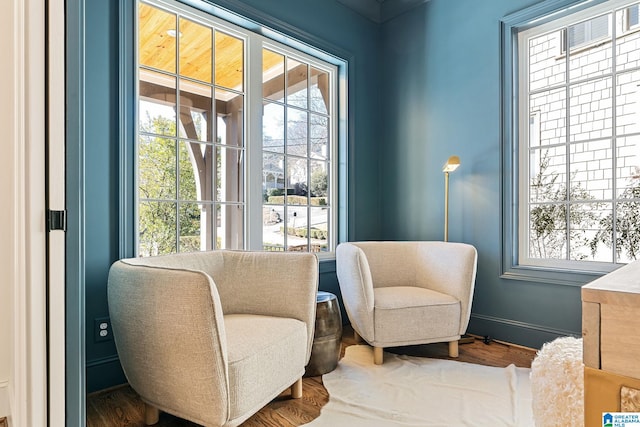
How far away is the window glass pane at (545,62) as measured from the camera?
2.71 metres

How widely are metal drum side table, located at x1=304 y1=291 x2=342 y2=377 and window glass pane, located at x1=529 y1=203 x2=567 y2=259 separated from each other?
1.58 metres

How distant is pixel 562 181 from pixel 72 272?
115 inches

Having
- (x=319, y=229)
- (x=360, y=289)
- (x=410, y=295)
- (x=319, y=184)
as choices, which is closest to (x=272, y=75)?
(x=319, y=184)

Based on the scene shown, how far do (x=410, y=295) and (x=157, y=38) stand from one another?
2.25 metres

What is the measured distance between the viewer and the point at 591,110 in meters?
2.58

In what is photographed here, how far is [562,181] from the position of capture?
8.82 feet

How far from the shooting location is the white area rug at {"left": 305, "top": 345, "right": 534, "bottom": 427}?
167 cm

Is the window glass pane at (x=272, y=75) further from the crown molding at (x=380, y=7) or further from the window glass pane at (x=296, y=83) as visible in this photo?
the crown molding at (x=380, y=7)

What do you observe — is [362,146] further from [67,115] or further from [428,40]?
[67,115]

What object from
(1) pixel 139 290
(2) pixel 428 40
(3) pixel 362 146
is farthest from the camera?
(3) pixel 362 146

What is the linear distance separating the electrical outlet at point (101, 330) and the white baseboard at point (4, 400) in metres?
0.39

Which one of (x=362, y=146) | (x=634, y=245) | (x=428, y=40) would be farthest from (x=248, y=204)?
(x=634, y=245)

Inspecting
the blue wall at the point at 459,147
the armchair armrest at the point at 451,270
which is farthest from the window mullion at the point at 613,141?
the armchair armrest at the point at 451,270

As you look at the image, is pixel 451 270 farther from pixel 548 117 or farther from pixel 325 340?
pixel 548 117
